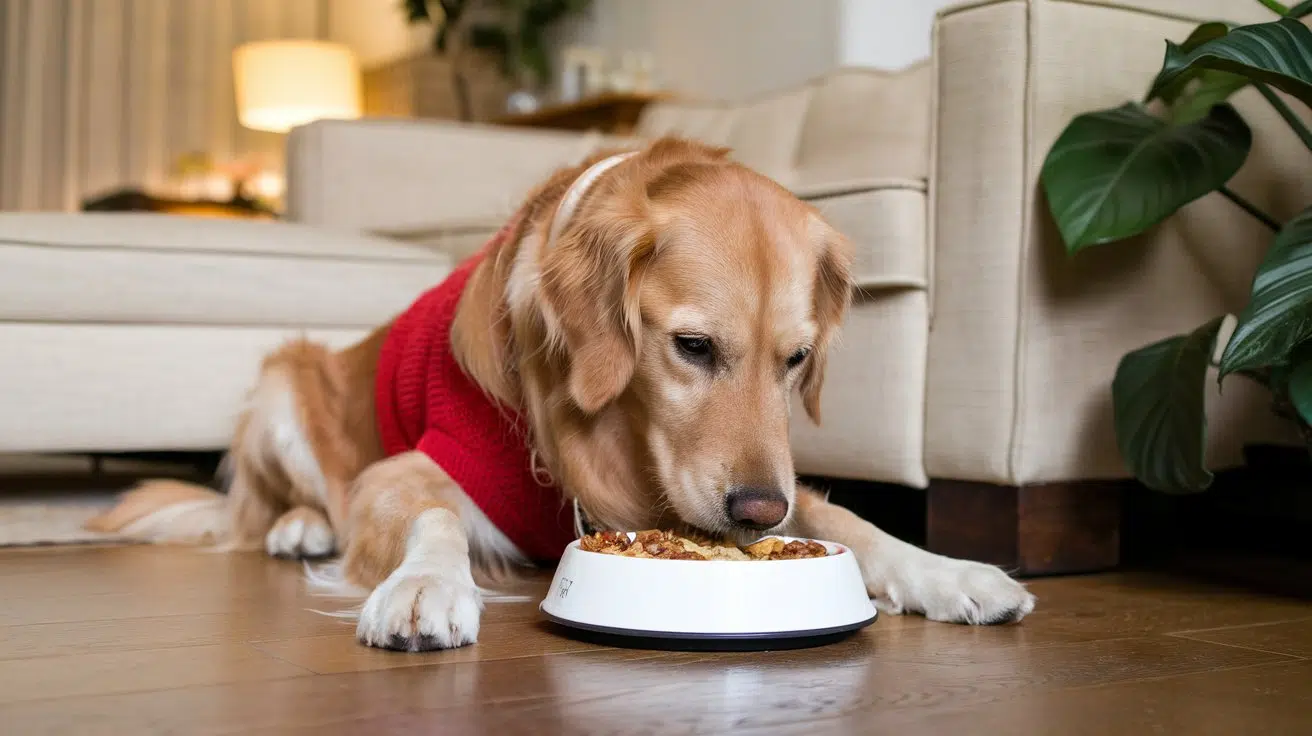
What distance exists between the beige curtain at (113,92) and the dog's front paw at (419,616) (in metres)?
7.57

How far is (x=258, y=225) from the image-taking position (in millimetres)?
3191

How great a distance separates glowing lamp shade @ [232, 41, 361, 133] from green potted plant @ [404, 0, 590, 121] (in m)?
0.57

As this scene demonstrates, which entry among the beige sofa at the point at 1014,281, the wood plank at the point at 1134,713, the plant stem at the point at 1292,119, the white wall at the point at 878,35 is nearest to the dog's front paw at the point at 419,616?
the wood plank at the point at 1134,713

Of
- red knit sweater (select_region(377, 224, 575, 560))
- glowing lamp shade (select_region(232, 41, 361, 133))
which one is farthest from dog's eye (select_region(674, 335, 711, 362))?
glowing lamp shade (select_region(232, 41, 361, 133))

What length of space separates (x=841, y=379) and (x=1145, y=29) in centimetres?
81

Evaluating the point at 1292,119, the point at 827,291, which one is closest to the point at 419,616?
the point at 827,291

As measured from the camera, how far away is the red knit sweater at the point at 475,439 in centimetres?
198

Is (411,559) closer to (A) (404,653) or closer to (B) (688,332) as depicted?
(A) (404,653)

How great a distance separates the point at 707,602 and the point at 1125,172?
103 centimetres

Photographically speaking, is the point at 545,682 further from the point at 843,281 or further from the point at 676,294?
the point at 843,281

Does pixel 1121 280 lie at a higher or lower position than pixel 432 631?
higher

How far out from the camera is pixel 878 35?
15.7 feet

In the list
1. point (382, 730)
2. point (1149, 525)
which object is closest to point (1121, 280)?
point (1149, 525)

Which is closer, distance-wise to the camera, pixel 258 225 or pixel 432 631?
pixel 432 631
